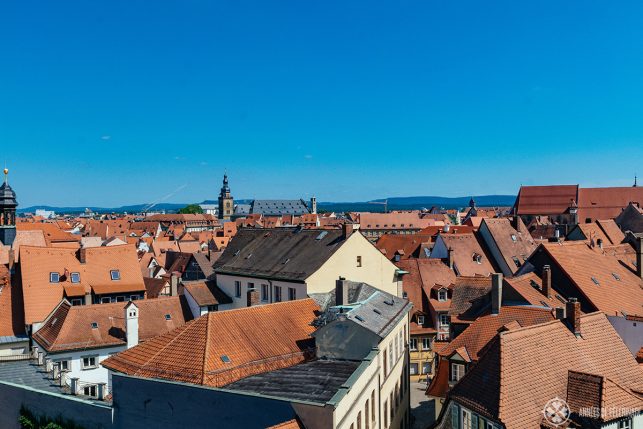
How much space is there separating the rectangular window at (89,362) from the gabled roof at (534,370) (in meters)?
24.7

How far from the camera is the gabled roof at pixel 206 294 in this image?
42.1 metres

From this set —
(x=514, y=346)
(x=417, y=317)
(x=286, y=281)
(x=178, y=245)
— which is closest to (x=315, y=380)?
(x=514, y=346)

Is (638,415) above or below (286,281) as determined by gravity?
below

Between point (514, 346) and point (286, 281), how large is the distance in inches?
758

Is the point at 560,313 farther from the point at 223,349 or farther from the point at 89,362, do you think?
the point at 89,362

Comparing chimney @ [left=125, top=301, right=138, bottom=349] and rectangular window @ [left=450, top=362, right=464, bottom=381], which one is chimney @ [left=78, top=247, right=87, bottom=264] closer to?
chimney @ [left=125, top=301, right=138, bottom=349]

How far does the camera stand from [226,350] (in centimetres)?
2542

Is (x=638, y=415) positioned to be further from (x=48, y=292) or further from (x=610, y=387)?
(x=48, y=292)

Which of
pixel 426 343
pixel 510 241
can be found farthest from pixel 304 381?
pixel 510 241

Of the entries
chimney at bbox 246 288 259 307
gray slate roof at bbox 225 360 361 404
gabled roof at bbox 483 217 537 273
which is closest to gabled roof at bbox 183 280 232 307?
chimney at bbox 246 288 259 307

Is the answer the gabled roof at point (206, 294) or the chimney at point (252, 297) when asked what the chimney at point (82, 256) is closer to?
the gabled roof at point (206, 294)
